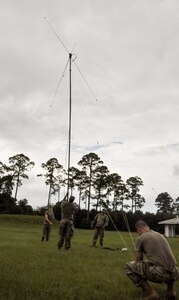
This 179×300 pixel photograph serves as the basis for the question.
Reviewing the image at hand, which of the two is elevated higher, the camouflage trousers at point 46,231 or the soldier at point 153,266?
the camouflage trousers at point 46,231

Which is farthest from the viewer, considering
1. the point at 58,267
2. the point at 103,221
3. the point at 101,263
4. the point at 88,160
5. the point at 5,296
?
the point at 88,160

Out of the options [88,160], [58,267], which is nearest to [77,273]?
[58,267]

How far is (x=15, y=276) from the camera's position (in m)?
9.24

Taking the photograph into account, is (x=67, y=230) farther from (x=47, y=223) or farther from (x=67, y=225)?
(x=47, y=223)

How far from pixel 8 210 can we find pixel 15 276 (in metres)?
68.9

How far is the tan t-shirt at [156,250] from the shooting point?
769cm

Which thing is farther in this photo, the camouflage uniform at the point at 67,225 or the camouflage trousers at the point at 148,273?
the camouflage uniform at the point at 67,225

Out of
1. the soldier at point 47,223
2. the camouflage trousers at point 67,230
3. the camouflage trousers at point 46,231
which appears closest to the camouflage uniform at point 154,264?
the camouflage trousers at point 67,230

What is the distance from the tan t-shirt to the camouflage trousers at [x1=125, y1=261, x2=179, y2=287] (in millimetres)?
93

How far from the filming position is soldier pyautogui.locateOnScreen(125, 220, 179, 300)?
7648 mm

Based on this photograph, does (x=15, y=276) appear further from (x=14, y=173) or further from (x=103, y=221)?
(x=14, y=173)

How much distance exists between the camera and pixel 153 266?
7707mm

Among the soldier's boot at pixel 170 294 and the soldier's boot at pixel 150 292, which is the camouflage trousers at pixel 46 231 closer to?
the soldier's boot at pixel 150 292

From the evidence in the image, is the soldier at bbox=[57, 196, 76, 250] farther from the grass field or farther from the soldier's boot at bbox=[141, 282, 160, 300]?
the soldier's boot at bbox=[141, 282, 160, 300]
